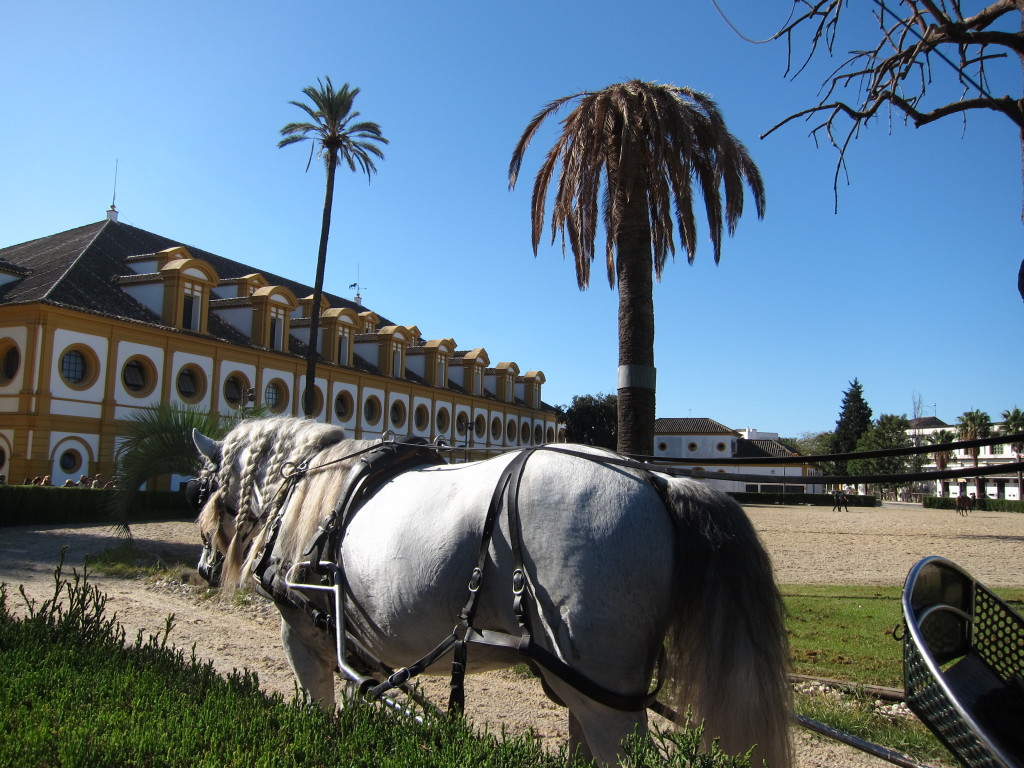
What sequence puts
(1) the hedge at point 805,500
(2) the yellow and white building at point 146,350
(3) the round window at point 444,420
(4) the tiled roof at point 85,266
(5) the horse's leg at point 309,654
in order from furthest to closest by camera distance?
(1) the hedge at point 805,500
(3) the round window at point 444,420
(4) the tiled roof at point 85,266
(2) the yellow and white building at point 146,350
(5) the horse's leg at point 309,654

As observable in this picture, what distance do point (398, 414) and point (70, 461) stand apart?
20.0 metres

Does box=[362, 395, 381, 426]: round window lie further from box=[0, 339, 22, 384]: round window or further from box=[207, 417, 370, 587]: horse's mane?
box=[207, 417, 370, 587]: horse's mane

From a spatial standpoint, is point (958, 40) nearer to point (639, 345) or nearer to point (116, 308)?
point (639, 345)

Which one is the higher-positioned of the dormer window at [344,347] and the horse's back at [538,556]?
the dormer window at [344,347]

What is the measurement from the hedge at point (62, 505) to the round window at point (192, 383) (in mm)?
9048

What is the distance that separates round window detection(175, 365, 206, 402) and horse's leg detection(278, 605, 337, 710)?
28.6m

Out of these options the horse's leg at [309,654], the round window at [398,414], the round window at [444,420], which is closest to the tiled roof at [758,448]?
the round window at [444,420]

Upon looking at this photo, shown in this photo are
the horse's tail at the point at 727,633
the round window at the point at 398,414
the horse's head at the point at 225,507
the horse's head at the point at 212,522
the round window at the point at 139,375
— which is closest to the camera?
the horse's tail at the point at 727,633

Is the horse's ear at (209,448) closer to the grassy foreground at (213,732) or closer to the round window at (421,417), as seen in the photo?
the grassy foreground at (213,732)

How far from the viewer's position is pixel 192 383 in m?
30.5

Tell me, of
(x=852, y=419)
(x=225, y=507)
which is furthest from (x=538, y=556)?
(x=852, y=419)

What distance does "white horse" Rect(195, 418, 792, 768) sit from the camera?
2.83 m

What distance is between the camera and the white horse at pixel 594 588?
111 inches

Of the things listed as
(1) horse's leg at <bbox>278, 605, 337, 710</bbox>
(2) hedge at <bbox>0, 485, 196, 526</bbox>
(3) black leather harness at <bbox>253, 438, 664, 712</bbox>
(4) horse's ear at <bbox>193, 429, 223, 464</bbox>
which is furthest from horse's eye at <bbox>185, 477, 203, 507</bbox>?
(2) hedge at <bbox>0, 485, 196, 526</bbox>
